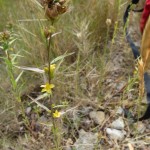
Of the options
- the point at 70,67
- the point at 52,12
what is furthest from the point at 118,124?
the point at 52,12

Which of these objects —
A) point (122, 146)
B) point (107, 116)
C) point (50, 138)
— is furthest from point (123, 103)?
point (50, 138)

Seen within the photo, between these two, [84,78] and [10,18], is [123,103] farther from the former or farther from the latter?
[10,18]

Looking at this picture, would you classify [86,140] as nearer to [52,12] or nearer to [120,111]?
[120,111]

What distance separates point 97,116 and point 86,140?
0.12 m

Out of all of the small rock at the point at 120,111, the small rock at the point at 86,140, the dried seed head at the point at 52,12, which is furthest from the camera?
the small rock at the point at 120,111

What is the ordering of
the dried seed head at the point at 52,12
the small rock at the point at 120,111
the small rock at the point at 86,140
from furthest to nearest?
the small rock at the point at 120,111 < the small rock at the point at 86,140 < the dried seed head at the point at 52,12

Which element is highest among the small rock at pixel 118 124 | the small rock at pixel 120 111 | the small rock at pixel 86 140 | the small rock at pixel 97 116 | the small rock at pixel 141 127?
the small rock at pixel 120 111

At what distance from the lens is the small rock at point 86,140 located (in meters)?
1.09

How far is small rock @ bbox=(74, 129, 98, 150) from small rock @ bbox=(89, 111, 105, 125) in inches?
2.4

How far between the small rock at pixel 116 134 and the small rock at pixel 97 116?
0.16ft

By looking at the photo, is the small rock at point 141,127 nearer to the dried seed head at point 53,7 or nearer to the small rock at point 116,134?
the small rock at point 116,134

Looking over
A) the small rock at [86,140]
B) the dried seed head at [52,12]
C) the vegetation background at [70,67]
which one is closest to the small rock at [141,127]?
the vegetation background at [70,67]

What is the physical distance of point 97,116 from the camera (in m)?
1.20

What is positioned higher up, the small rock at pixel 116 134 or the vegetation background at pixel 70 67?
the vegetation background at pixel 70 67
